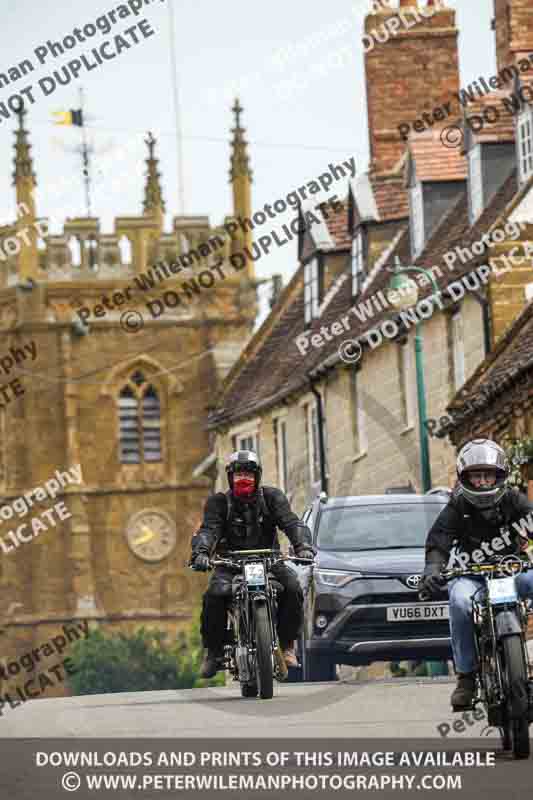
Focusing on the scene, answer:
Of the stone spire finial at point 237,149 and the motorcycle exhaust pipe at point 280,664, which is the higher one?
the stone spire finial at point 237,149

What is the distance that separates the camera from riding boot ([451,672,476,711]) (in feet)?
40.8

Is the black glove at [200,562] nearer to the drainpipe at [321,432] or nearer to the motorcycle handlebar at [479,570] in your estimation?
the motorcycle handlebar at [479,570]

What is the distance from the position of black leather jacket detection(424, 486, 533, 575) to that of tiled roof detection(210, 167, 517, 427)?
890 inches

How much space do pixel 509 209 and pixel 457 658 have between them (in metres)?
22.4

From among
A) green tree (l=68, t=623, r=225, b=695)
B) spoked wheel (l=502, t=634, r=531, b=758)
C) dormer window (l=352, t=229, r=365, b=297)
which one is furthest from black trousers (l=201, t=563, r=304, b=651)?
green tree (l=68, t=623, r=225, b=695)

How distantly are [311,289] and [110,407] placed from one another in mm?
36237

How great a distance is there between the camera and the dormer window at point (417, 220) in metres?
42.4

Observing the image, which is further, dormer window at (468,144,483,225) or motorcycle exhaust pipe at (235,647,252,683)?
dormer window at (468,144,483,225)

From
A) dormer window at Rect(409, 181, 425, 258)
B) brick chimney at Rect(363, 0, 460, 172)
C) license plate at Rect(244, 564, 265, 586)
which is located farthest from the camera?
brick chimney at Rect(363, 0, 460, 172)

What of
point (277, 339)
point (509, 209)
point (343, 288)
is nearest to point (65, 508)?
point (277, 339)

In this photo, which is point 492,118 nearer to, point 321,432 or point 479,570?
point 321,432

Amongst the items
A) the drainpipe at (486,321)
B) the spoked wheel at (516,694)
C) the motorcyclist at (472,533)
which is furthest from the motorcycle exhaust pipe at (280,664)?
the drainpipe at (486,321)

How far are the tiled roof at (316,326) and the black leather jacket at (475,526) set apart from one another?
74.1 feet
